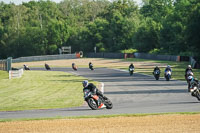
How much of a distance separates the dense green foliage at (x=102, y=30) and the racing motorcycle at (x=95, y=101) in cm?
7043

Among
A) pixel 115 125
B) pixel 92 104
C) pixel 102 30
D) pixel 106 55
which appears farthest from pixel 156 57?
pixel 115 125

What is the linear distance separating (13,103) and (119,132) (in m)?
12.5

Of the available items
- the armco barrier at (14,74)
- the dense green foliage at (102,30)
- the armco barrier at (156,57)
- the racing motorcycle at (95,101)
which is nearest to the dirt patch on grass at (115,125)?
the racing motorcycle at (95,101)

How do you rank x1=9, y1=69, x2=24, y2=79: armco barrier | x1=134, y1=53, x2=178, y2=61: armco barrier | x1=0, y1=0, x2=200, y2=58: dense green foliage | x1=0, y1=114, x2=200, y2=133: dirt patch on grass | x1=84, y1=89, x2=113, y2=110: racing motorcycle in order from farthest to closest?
x1=0, y1=0, x2=200, y2=58: dense green foliage, x1=134, y1=53, x2=178, y2=61: armco barrier, x1=9, y1=69, x2=24, y2=79: armco barrier, x1=84, y1=89, x2=113, y2=110: racing motorcycle, x1=0, y1=114, x2=200, y2=133: dirt patch on grass

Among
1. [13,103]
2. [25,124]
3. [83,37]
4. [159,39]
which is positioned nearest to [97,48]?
[83,37]

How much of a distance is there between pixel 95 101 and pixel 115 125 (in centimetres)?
461

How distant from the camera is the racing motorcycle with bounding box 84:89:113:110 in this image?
66.1 ft

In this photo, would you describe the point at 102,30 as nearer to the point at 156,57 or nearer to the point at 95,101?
the point at 156,57

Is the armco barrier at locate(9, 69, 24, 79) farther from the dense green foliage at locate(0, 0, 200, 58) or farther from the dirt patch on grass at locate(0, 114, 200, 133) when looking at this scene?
the dense green foliage at locate(0, 0, 200, 58)

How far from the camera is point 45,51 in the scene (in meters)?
128

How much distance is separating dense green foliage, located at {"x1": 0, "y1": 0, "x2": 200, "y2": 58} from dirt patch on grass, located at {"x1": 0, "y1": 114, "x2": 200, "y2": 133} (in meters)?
73.7

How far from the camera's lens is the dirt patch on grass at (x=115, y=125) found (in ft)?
48.5

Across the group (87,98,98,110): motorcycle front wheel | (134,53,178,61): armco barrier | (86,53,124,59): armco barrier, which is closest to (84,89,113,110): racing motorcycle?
(87,98,98,110): motorcycle front wheel

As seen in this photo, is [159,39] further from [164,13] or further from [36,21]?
[36,21]
